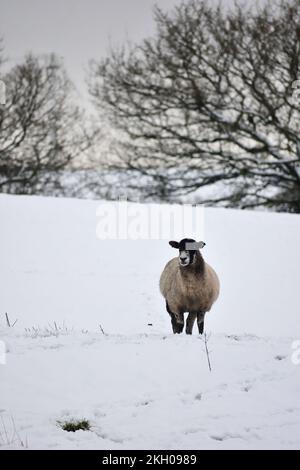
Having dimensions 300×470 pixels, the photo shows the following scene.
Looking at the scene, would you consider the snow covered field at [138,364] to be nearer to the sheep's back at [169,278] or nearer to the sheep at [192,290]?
the sheep at [192,290]

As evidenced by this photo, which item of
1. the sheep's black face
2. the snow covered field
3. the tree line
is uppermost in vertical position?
the tree line

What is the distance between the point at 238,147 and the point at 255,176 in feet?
4.34

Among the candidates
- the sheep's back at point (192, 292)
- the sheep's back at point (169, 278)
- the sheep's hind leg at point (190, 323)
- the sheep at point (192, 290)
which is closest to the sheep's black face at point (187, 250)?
the sheep at point (192, 290)

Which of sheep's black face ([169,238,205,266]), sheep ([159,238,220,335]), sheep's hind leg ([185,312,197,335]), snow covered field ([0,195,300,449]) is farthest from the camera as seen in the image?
sheep ([159,238,220,335])

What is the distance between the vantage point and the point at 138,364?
19.2 feet

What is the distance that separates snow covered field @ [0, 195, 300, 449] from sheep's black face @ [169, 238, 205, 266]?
1.26 m

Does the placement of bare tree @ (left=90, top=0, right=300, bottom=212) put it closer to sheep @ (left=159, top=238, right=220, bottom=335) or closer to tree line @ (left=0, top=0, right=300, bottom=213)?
tree line @ (left=0, top=0, right=300, bottom=213)

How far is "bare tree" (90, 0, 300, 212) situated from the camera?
20859mm

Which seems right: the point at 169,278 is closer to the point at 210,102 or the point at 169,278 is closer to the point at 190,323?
the point at 190,323

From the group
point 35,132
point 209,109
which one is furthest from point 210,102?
point 35,132

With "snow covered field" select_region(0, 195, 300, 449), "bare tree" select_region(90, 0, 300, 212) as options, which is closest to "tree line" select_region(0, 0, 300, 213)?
"bare tree" select_region(90, 0, 300, 212)

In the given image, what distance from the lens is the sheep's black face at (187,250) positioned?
816 centimetres

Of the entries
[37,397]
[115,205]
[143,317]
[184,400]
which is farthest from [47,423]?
[115,205]

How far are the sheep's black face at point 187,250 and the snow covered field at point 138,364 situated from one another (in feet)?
4.12
